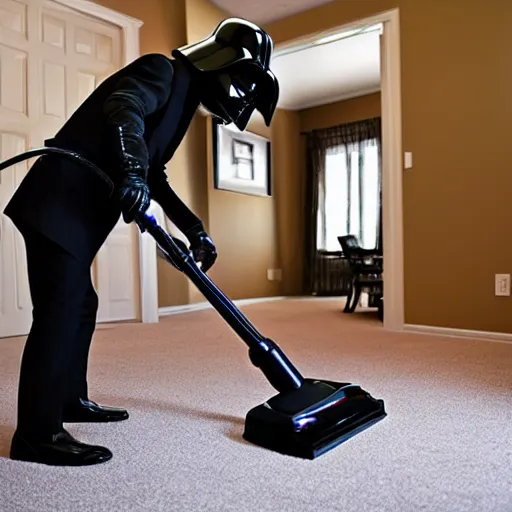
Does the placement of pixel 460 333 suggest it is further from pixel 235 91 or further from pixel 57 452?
pixel 57 452

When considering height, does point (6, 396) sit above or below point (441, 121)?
below

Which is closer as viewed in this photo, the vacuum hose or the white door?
the vacuum hose

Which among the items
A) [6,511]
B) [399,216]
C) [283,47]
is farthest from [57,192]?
[283,47]

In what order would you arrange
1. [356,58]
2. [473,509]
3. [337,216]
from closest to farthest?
[473,509]
[356,58]
[337,216]

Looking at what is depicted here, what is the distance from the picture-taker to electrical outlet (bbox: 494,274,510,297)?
9.25 ft

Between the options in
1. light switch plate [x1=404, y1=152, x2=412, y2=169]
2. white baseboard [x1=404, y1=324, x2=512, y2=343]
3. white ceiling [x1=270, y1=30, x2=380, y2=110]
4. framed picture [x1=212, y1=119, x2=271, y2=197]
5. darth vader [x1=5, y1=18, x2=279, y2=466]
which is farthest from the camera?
white ceiling [x1=270, y1=30, x2=380, y2=110]

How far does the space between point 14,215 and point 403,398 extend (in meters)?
1.25

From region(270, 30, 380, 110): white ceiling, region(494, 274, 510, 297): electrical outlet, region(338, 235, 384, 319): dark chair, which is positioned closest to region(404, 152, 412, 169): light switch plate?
region(494, 274, 510, 297): electrical outlet

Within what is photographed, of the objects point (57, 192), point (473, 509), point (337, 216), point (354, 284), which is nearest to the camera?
point (473, 509)

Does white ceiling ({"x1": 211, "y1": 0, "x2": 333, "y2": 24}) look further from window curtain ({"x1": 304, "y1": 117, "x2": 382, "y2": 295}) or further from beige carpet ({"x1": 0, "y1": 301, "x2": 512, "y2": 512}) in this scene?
window curtain ({"x1": 304, "y1": 117, "x2": 382, "y2": 295})

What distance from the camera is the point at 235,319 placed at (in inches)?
51.8

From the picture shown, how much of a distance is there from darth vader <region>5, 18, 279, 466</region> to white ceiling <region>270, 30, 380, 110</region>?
3637 mm

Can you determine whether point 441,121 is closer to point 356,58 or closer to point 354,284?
point 354,284

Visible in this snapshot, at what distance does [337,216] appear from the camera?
6656mm
